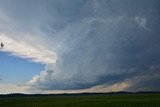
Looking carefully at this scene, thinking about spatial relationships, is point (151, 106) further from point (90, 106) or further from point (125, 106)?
point (90, 106)

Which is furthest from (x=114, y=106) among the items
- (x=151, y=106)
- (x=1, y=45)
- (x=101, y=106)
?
(x=1, y=45)

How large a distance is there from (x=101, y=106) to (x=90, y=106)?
12.8 ft

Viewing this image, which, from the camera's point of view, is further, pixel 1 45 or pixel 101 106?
pixel 101 106

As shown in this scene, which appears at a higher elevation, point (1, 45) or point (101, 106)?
point (1, 45)

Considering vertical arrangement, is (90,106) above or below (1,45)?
below

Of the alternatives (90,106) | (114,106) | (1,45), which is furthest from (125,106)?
(1,45)

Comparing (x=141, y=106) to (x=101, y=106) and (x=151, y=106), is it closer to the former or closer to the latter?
(x=151, y=106)

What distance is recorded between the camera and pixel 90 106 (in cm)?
9106

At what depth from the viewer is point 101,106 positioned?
291ft

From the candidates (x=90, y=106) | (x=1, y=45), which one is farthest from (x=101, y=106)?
(x=1, y=45)

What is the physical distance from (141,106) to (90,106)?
15.7 metres

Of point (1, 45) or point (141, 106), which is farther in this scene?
point (141, 106)

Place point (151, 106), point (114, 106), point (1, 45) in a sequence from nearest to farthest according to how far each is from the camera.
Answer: point (1, 45) → point (151, 106) → point (114, 106)

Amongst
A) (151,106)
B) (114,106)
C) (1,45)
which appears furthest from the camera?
(114,106)
